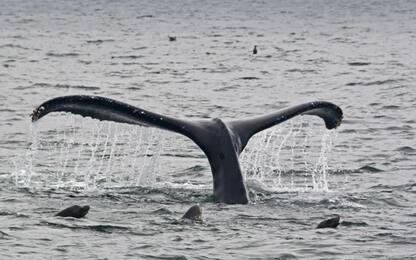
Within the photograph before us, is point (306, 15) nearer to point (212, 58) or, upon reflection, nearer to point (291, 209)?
point (212, 58)

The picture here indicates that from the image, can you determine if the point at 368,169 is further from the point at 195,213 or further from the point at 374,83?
the point at 374,83

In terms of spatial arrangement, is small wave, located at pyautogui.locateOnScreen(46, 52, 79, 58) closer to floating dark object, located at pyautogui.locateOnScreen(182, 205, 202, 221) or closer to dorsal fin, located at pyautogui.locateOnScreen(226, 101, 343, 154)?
dorsal fin, located at pyautogui.locateOnScreen(226, 101, 343, 154)

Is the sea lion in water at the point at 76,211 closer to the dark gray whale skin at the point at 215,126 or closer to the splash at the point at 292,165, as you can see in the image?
the dark gray whale skin at the point at 215,126

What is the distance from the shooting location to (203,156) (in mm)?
18781

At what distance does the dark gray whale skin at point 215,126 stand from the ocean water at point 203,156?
0.20 metres

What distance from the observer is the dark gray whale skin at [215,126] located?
12484 mm

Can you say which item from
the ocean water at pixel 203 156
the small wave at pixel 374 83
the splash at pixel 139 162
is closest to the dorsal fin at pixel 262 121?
the ocean water at pixel 203 156

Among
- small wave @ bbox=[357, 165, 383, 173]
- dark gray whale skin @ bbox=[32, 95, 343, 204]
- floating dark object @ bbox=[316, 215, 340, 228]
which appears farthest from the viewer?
small wave @ bbox=[357, 165, 383, 173]

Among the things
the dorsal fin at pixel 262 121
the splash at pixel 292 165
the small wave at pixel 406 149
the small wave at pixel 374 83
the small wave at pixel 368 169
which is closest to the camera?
the dorsal fin at pixel 262 121

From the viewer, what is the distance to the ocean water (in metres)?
12.3

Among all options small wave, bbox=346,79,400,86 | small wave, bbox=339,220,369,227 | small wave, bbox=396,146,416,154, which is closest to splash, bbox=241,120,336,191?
small wave, bbox=396,146,416,154

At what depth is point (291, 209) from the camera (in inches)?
539

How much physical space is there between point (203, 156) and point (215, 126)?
574cm

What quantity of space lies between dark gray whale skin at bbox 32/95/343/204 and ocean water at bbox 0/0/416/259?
0.20 meters
